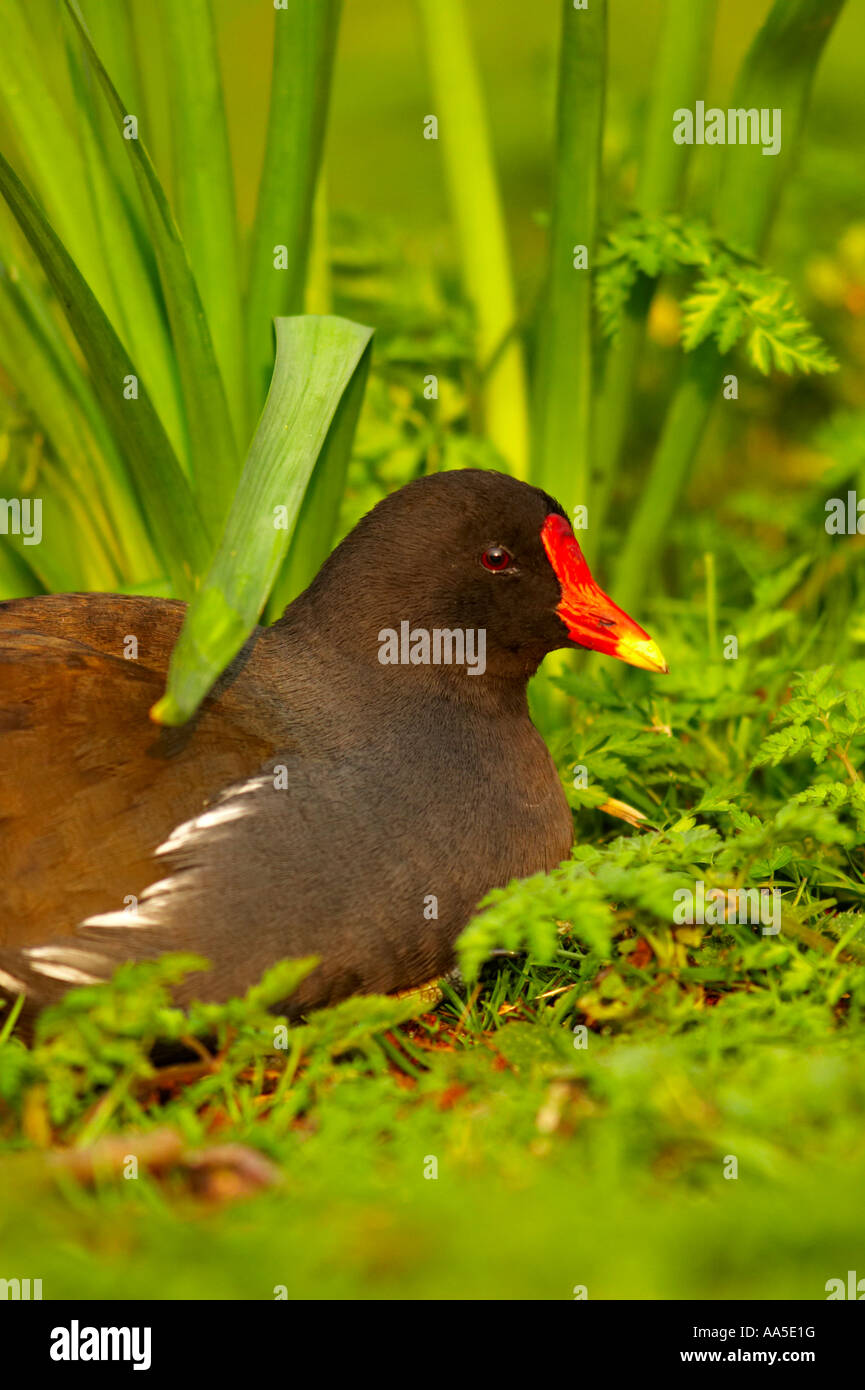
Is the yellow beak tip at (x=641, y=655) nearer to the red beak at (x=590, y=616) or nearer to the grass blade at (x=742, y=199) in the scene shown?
the red beak at (x=590, y=616)

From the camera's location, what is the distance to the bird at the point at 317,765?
2602 millimetres

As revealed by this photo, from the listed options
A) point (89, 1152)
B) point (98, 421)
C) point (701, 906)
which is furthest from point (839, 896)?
point (98, 421)

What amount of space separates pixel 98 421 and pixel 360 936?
1.54 m

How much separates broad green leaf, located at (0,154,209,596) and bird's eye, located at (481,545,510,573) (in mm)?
718

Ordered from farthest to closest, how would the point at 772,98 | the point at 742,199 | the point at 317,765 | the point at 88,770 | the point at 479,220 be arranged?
the point at 479,220
the point at 742,199
the point at 772,98
the point at 317,765
the point at 88,770

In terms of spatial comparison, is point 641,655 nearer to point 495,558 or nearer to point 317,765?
point 495,558

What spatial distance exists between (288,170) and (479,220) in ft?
2.95

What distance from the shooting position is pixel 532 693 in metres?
3.83

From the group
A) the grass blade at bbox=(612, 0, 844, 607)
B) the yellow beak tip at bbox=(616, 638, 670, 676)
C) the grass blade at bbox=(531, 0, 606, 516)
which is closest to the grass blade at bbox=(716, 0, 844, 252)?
the grass blade at bbox=(612, 0, 844, 607)

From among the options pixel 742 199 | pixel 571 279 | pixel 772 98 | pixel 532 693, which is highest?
pixel 772 98

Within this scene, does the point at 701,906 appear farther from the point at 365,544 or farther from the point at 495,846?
the point at 365,544

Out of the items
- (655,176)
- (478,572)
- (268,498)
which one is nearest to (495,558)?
(478,572)

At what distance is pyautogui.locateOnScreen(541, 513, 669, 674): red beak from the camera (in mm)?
3094

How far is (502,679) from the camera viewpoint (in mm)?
3115
